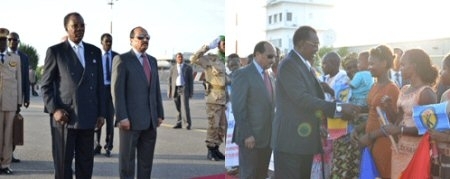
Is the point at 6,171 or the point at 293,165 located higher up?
the point at 293,165

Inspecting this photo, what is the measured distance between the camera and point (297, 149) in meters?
3.67

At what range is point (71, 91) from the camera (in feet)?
15.5

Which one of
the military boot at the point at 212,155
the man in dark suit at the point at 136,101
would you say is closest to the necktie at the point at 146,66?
the man in dark suit at the point at 136,101

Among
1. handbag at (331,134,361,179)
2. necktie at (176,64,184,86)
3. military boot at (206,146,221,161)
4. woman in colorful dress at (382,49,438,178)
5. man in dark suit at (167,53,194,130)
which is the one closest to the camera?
woman in colorful dress at (382,49,438,178)

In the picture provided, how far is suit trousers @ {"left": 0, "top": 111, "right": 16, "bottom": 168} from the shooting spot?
6371 mm

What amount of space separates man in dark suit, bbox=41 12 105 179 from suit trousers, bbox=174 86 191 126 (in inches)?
171

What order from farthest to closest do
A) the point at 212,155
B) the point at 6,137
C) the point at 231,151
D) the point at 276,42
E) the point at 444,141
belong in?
the point at 212,155, the point at 6,137, the point at 231,151, the point at 276,42, the point at 444,141

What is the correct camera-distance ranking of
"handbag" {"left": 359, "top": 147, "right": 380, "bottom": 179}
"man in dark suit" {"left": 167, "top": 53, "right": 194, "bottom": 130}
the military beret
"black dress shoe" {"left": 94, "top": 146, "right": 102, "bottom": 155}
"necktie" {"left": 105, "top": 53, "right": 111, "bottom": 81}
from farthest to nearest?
"man in dark suit" {"left": 167, "top": 53, "right": 194, "bottom": 130} < "black dress shoe" {"left": 94, "top": 146, "right": 102, "bottom": 155} < "necktie" {"left": 105, "top": 53, "right": 111, "bottom": 81} < the military beret < "handbag" {"left": 359, "top": 147, "right": 380, "bottom": 179}

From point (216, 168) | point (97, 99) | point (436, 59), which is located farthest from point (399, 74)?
point (216, 168)

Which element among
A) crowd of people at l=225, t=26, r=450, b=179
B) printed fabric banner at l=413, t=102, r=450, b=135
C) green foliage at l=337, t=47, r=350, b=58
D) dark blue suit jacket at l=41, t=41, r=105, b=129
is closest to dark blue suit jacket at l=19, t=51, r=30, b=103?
dark blue suit jacket at l=41, t=41, r=105, b=129

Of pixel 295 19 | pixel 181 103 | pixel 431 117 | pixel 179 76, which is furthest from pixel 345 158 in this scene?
pixel 181 103

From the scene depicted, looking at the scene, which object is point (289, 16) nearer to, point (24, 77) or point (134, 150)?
point (134, 150)

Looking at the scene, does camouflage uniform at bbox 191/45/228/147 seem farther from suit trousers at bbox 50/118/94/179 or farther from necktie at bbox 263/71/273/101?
necktie at bbox 263/71/273/101

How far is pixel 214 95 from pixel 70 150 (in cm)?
241
